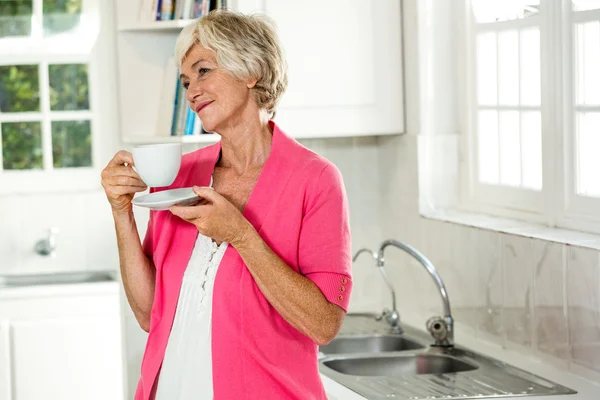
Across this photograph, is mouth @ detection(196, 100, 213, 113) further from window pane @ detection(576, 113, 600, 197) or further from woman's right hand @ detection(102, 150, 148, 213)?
window pane @ detection(576, 113, 600, 197)

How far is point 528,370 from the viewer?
244 cm

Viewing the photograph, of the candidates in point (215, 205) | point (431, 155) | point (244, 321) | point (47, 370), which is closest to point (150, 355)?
point (244, 321)

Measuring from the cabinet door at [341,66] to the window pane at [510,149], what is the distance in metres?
0.42

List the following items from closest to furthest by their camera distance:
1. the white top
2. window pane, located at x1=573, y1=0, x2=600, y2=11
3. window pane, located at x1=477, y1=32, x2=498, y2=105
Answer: the white top
window pane, located at x1=573, y1=0, x2=600, y2=11
window pane, located at x1=477, y1=32, x2=498, y2=105

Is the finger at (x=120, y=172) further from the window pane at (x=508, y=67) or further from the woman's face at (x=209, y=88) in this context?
the window pane at (x=508, y=67)

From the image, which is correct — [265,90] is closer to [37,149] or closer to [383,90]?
[383,90]

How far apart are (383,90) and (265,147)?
4.94 ft

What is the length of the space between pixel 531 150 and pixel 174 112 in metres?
1.31

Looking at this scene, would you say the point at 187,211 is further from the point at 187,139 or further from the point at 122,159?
the point at 187,139

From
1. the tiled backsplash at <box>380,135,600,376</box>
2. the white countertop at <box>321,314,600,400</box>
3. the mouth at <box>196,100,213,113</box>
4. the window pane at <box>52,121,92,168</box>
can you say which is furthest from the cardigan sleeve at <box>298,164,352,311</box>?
the window pane at <box>52,121,92,168</box>

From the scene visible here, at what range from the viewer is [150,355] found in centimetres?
178

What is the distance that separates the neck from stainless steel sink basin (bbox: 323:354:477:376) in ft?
3.30

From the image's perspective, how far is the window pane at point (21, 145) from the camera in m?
3.94

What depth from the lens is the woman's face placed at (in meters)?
1.74
